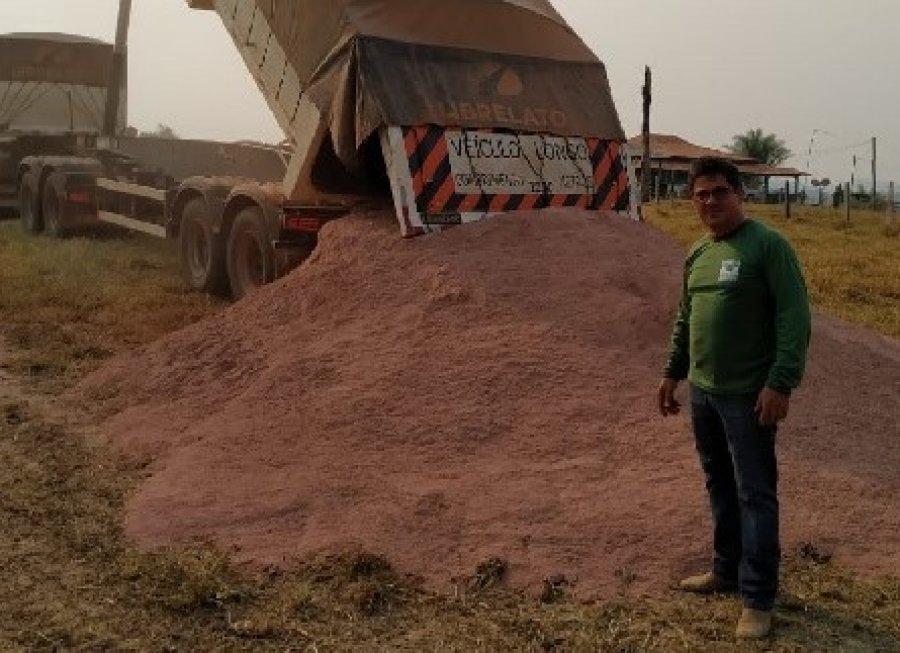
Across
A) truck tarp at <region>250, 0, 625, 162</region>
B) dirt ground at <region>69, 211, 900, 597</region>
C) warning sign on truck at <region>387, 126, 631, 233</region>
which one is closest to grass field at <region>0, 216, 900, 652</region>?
dirt ground at <region>69, 211, 900, 597</region>

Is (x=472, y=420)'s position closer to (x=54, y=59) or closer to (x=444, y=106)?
(x=444, y=106)

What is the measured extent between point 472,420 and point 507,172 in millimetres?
3183

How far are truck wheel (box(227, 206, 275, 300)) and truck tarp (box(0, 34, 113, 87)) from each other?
29.3 feet

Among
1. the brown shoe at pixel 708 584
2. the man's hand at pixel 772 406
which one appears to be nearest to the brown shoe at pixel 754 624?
the brown shoe at pixel 708 584

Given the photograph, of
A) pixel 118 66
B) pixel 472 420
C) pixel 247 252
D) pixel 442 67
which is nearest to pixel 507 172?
pixel 442 67

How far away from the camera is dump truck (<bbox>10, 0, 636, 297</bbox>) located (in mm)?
7629

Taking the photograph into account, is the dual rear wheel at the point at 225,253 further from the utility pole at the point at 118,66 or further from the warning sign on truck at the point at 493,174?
the utility pole at the point at 118,66

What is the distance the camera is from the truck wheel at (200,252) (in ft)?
32.7

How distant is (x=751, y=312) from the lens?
358 cm

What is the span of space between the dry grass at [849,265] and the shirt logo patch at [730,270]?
7305mm

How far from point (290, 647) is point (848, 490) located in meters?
2.82

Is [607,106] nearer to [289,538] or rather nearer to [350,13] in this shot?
[350,13]

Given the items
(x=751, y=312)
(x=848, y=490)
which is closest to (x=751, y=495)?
(x=751, y=312)

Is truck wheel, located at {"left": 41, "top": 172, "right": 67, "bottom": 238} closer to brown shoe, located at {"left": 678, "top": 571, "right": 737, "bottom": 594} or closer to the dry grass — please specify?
the dry grass
